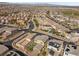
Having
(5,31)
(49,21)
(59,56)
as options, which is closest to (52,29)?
(49,21)

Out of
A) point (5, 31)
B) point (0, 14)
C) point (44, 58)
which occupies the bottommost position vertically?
point (44, 58)

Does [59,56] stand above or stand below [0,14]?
below

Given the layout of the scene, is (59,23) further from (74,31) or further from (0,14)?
A: (0,14)

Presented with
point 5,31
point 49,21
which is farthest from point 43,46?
point 5,31

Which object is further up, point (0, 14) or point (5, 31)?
point (0, 14)

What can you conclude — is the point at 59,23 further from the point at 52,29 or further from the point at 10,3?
the point at 10,3

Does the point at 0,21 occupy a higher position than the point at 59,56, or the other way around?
the point at 0,21

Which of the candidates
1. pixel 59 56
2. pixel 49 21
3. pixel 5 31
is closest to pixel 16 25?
pixel 5 31

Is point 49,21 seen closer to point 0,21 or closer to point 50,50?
point 50,50
